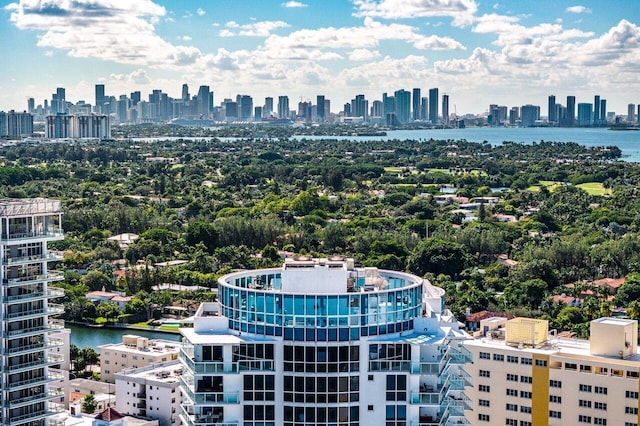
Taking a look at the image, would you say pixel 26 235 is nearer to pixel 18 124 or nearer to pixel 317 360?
pixel 317 360

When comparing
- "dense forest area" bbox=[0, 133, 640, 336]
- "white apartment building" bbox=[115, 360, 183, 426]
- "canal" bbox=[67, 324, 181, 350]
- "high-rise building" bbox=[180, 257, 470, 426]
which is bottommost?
"canal" bbox=[67, 324, 181, 350]

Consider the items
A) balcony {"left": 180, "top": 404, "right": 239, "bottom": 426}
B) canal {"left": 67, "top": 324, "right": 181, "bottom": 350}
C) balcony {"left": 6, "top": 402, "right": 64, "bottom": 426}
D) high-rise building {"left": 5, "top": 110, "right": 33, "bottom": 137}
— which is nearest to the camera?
balcony {"left": 180, "top": 404, "right": 239, "bottom": 426}

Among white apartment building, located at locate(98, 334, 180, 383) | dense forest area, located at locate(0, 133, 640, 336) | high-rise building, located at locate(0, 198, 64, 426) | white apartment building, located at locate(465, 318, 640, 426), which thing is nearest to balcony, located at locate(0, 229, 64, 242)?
high-rise building, located at locate(0, 198, 64, 426)

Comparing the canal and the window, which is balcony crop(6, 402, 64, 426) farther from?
the canal

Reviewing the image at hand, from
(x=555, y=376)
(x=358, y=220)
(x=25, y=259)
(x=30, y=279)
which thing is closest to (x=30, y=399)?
(x=30, y=279)

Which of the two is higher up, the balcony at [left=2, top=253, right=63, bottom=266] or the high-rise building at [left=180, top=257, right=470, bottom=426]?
the balcony at [left=2, top=253, right=63, bottom=266]

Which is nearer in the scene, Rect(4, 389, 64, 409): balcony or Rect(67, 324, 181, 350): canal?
Rect(4, 389, 64, 409): balcony

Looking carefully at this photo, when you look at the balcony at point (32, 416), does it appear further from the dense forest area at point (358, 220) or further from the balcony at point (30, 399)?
the dense forest area at point (358, 220)
